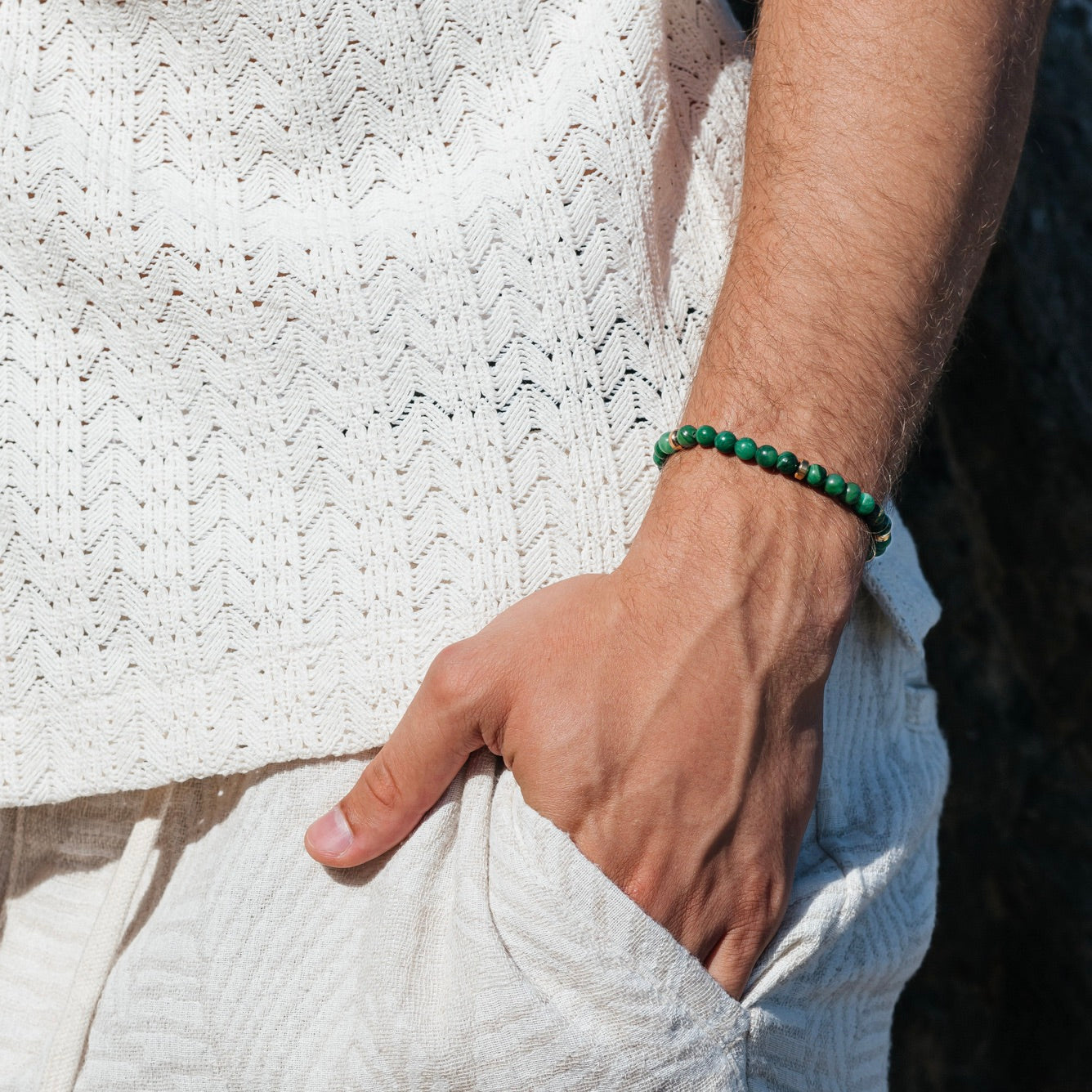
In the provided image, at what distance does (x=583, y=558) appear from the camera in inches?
38.9

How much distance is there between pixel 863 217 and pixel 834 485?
0.92 ft

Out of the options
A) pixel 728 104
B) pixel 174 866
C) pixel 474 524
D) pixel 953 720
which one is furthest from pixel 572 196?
pixel 953 720

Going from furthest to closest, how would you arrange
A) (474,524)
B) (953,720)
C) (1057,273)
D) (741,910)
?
(953,720)
(1057,273)
(474,524)
(741,910)

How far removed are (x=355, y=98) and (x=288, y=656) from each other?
2.08 ft

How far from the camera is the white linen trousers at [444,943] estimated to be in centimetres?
82

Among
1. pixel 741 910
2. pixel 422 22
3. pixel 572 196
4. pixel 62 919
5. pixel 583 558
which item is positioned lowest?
pixel 62 919

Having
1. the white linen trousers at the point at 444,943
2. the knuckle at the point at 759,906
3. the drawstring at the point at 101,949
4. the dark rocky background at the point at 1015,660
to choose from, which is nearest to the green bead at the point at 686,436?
the white linen trousers at the point at 444,943

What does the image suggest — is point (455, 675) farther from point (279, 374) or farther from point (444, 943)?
point (279, 374)

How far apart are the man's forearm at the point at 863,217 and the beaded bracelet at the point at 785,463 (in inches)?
0.9

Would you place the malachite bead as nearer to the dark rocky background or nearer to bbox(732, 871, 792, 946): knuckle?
bbox(732, 871, 792, 946): knuckle

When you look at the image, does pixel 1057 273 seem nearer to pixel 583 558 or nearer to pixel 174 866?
pixel 583 558

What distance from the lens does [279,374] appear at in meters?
0.98

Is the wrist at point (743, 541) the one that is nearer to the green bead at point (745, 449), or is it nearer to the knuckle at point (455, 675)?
the green bead at point (745, 449)

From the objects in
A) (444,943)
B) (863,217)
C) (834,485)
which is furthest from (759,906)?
(863,217)
